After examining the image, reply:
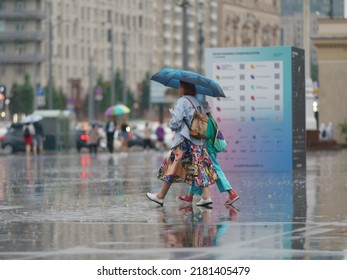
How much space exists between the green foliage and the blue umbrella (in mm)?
117814

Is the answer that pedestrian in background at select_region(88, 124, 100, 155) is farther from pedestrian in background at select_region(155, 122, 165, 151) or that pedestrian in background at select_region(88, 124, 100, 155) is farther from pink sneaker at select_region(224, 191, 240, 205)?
pink sneaker at select_region(224, 191, 240, 205)

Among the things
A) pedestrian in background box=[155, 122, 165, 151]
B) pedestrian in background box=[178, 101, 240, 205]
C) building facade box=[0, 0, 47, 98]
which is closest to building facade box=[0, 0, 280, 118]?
building facade box=[0, 0, 47, 98]

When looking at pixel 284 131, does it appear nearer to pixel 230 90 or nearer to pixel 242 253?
pixel 230 90

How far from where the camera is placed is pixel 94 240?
14250 mm

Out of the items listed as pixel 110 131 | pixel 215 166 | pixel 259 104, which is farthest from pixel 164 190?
pixel 110 131

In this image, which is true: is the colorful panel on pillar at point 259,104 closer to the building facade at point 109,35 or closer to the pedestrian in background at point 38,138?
the pedestrian in background at point 38,138

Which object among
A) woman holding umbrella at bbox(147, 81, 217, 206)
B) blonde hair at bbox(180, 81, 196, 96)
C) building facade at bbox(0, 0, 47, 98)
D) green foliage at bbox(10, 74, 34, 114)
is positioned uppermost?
building facade at bbox(0, 0, 47, 98)

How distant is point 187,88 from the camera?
61.9 feet

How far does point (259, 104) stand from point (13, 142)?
38941 millimetres

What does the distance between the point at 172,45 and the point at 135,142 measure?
9212 centimetres

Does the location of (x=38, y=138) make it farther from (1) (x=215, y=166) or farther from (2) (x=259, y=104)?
(1) (x=215, y=166)

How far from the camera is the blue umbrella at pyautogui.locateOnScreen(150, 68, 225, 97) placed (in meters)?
18.7

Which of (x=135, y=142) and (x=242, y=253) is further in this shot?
(x=135, y=142)
